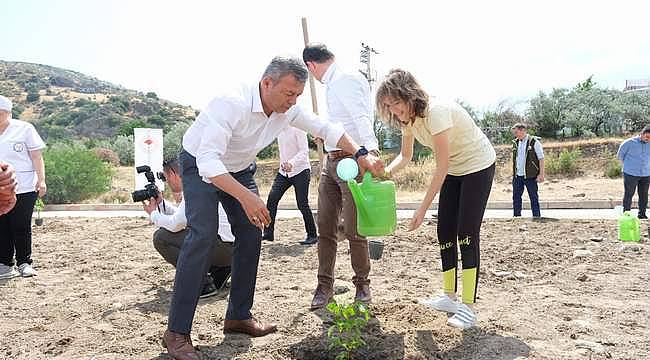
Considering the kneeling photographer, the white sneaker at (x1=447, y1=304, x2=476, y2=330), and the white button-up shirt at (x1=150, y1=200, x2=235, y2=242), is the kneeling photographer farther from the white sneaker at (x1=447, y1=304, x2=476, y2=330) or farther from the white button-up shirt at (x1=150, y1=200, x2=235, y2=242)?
the white sneaker at (x1=447, y1=304, x2=476, y2=330)

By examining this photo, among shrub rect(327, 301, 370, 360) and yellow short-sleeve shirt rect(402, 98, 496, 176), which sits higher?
yellow short-sleeve shirt rect(402, 98, 496, 176)

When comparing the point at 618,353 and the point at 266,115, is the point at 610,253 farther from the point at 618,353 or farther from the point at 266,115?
the point at 266,115

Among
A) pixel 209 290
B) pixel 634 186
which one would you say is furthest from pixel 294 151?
pixel 634 186

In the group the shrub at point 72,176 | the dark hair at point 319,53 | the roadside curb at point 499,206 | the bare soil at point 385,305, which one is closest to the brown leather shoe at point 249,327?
the bare soil at point 385,305

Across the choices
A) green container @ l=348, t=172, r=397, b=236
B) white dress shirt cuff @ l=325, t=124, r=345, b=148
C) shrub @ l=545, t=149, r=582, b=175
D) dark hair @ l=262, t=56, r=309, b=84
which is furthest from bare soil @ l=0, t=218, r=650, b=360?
shrub @ l=545, t=149, r=582, b=175

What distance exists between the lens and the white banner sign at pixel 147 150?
11039 millimetres

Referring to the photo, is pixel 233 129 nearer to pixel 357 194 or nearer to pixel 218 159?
pixel 218 159

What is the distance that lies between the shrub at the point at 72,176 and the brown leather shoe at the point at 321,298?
40.8ft

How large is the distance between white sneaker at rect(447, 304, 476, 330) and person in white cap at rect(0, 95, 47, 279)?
12.7ft

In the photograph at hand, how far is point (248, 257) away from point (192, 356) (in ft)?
2.15

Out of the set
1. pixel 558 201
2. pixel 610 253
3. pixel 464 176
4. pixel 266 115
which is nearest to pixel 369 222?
pixel 464 176

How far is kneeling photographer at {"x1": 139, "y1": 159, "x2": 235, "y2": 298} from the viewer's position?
416 centimetres

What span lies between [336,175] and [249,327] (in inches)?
44.3

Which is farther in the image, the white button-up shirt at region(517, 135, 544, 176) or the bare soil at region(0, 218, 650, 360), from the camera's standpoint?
the white button-up shirt at region(517, 135, 544, 176)
